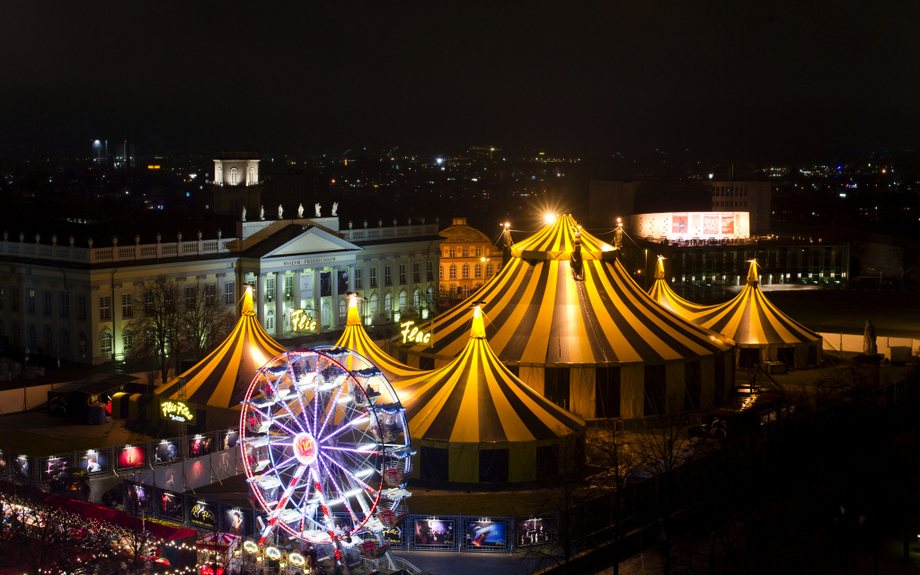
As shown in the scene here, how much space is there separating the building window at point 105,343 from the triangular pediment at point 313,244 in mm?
9258

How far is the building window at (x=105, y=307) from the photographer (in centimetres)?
4700

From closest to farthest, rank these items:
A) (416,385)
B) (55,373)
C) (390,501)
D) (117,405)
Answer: (390,501)
(416,385)
(117,405)
(55,373)

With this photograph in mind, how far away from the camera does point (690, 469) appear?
24.1 m

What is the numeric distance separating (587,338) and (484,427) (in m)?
6.77

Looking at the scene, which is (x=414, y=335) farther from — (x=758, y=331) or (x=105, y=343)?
(x=105, y=343)

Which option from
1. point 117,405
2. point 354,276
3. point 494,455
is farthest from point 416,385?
point 354,276

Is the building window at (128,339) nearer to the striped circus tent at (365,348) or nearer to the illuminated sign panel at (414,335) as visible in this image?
the illuminated sign panel at (414,335)

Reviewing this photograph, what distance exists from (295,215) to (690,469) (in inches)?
1508

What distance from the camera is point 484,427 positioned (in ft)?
84.7

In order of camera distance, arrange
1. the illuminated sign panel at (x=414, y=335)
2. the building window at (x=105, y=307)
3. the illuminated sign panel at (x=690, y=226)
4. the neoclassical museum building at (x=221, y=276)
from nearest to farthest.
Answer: the illuminated sign panel at (x=414, y=335) < the building window at (x=105, y=307) < the neoclassical museum building at (x=221, y=276) < the illuminated sign panel at (x=690, y=226)

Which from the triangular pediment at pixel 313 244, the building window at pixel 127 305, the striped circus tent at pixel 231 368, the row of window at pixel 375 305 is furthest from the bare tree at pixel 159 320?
the striped circus tent at pixel 231 368

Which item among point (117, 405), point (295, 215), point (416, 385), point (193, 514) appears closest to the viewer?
point (193, 514)

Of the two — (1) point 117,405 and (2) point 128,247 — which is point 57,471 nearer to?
(1) point 117,405

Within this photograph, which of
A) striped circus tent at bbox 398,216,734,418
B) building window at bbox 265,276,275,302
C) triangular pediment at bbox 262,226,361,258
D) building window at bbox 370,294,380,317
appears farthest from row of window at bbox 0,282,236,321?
striped circus tent at bbox 398,216,734,418
